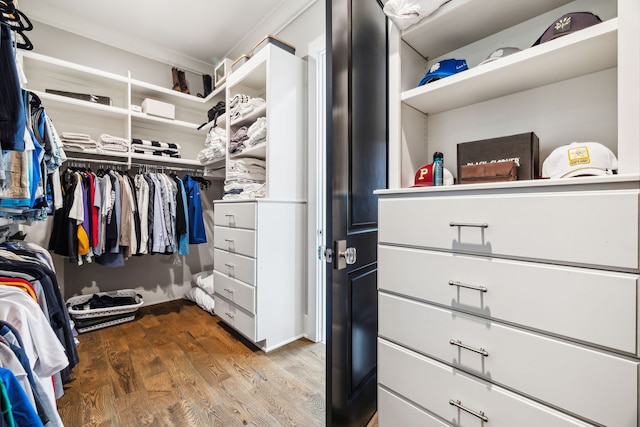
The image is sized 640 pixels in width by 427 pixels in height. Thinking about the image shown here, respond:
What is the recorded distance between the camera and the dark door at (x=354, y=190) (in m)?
1.04

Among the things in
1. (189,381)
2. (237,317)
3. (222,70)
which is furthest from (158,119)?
(189,381)

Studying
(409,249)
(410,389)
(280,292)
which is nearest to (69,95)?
(280,292)

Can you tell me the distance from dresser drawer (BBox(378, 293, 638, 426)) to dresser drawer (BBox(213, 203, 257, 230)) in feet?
4.09

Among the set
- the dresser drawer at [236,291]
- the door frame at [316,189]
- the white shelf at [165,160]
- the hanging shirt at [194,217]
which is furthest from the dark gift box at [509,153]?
the white shelf at [165,160]

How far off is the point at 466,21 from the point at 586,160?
66 centimetres

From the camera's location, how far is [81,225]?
2182mm

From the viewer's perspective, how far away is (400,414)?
99cm

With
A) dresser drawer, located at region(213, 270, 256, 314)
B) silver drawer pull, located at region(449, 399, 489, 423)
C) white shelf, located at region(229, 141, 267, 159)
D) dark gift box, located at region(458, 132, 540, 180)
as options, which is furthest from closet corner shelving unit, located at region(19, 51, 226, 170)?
silver drawer pull, located at region(449, 399, 489, 423)

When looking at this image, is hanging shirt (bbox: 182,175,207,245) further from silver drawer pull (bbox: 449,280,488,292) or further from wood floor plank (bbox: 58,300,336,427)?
silver drawer pull (bbox: 449,280,488,292)

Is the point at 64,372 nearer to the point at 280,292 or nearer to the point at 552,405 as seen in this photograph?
the point at 280,292

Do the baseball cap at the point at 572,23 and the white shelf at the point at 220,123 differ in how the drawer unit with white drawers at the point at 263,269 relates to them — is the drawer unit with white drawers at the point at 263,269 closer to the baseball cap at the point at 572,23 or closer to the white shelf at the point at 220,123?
the white shelf at the point at 220,123

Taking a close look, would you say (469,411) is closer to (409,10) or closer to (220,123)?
(409,10)

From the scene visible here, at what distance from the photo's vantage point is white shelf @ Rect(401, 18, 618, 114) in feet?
2.42

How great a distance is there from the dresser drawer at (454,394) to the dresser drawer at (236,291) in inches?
44.8
